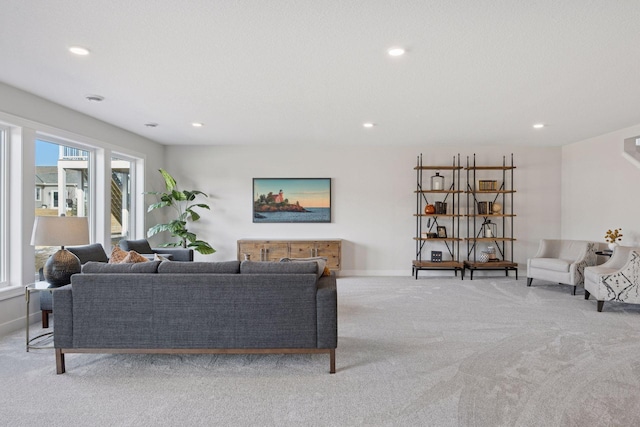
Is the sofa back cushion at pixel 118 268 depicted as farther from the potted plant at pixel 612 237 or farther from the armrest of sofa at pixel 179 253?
the potted plant at pixel 612 237

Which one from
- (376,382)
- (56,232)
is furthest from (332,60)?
(56,232)

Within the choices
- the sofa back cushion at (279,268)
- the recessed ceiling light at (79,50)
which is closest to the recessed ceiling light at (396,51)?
the sofa back cushion at (279,268)

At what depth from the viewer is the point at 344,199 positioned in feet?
23.9

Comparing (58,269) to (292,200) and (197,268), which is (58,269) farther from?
(292,200)

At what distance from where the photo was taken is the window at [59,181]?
14.7 ft

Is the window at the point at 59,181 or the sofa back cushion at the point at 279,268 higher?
the window at the point at 59,181

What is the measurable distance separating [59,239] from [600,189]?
7073 mm

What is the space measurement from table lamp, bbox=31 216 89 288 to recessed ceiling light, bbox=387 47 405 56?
9.30 feet

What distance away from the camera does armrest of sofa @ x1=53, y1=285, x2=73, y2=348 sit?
2.88 metres

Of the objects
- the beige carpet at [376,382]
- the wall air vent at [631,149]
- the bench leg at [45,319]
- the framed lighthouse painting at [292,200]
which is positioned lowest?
the beige carpet at [376,382]

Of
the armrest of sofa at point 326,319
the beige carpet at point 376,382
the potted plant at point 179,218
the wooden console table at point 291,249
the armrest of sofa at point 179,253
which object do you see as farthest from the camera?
the wooden console table at point 291,249

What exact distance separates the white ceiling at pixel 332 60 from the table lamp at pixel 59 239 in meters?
1.28

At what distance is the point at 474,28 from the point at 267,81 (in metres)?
1.82

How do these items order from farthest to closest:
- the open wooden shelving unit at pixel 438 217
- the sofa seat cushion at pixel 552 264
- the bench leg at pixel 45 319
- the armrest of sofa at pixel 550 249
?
the open wooden shelving unit at pixel 438 217 → the armrest of sofa at pixel 550 249 → the sofa seat cushion at pixel 552 264 → the bench leg at pixel 45 319
